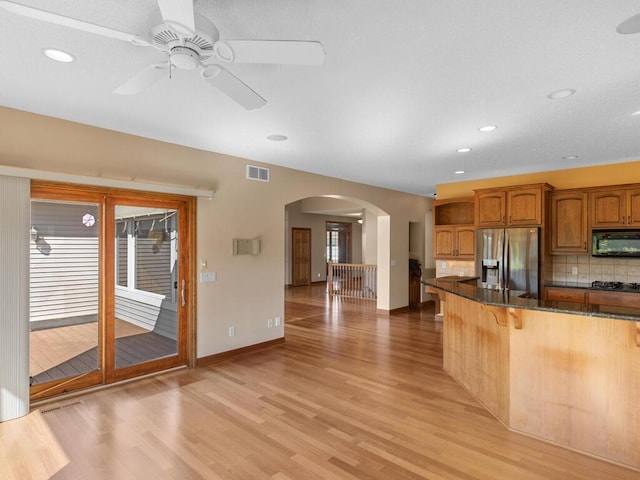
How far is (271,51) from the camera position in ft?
5.80

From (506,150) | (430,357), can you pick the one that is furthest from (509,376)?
(506,150)

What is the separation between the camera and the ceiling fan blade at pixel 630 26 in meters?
1.92

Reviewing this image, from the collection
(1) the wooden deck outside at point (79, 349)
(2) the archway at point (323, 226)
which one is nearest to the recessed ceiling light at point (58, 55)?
(1) the wooden deck outside at point (79, 349)

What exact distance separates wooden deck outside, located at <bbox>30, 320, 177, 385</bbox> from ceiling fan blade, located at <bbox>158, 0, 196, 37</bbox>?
3441 millimetres

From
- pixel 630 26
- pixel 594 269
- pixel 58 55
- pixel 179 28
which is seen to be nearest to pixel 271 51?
pixel 179 28

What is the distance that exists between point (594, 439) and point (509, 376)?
67 cm

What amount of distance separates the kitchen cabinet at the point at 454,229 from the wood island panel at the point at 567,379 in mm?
3765

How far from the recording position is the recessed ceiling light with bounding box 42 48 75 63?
2304mm

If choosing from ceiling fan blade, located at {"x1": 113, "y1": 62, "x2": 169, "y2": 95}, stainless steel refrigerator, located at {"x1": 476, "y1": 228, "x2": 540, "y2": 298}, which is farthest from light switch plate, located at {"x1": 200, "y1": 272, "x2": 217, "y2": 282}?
stainless steel refrigerator, located at {"x1": 476, "y1": 228, "x2": 540, "y2": 298}

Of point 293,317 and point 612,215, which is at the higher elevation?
point 612,215

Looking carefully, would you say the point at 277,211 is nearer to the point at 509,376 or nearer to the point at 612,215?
the point at 509,376

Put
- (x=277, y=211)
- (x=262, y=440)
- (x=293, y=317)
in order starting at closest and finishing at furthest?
(x=262, y=440), (x=277, y=211), (x=293, y=317)

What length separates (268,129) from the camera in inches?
153

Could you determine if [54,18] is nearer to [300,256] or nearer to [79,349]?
[79,349]
